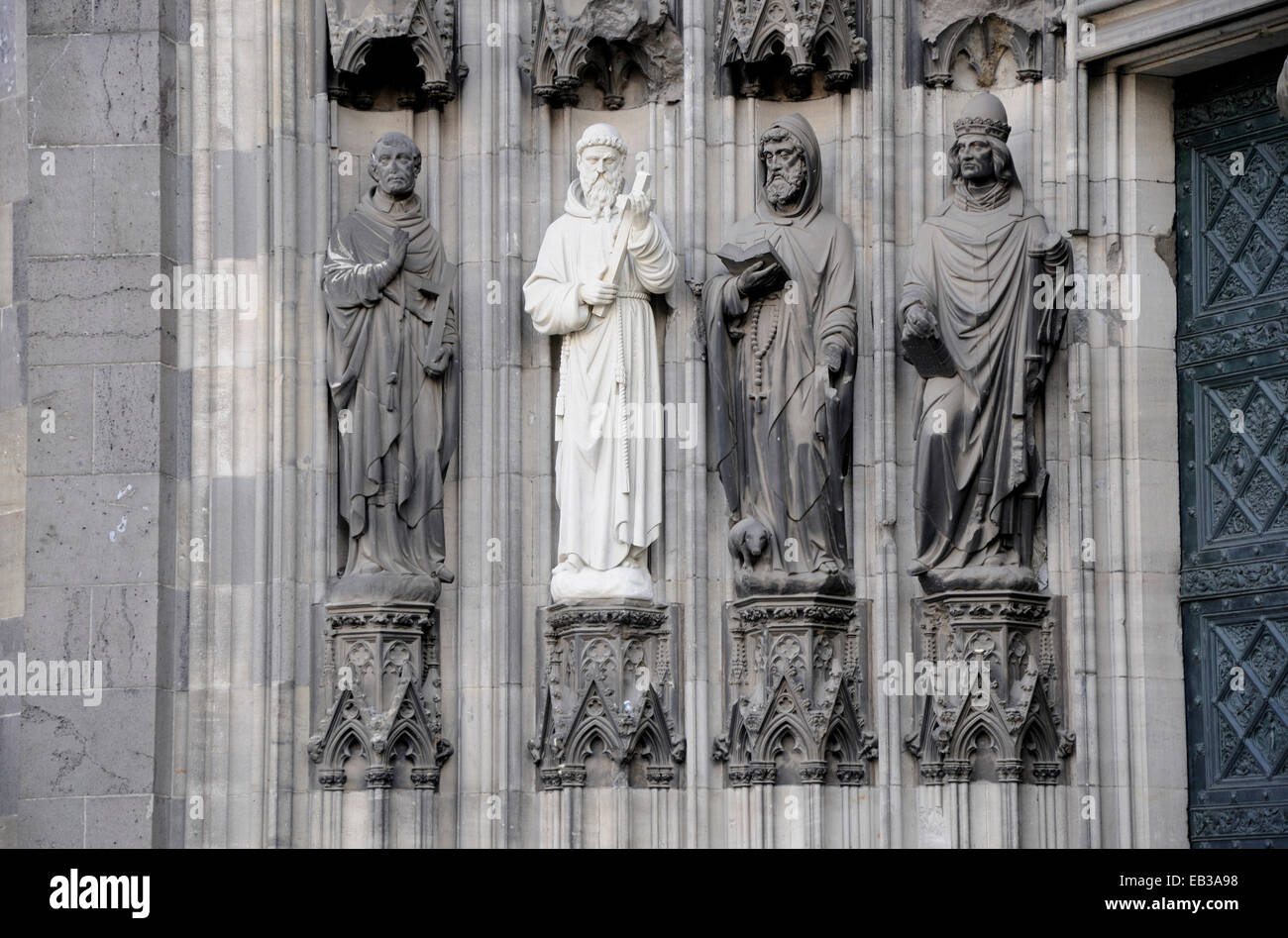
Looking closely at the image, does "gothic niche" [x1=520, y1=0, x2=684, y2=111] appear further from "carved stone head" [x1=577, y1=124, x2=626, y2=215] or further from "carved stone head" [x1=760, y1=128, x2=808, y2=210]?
"carved stone head" [x1=760, y1=128, x2=808, y2=210]

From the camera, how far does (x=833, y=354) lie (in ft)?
52.0

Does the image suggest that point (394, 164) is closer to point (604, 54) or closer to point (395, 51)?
point (395, 51)

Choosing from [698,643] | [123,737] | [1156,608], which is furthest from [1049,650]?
[123,737]

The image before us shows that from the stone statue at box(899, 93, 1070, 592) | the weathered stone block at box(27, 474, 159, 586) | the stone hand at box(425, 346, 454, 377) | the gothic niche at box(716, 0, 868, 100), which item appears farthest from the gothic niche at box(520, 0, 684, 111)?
the weathered stone block at box(27, 474, 159, 586)

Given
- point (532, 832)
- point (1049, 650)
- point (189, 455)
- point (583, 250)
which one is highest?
point (583, 250)

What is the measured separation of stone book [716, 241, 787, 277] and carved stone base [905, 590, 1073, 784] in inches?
85.1

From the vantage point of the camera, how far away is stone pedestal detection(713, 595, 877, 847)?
15664 millimetres

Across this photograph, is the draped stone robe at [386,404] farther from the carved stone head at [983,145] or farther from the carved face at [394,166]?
the carved stone head at [983,145]

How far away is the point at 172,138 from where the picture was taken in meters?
16.4

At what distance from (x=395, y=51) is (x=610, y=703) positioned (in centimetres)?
413

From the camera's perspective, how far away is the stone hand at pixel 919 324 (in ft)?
51.3

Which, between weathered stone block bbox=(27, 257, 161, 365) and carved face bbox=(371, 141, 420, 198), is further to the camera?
carved face bbox=(371, 141, 420, 198)

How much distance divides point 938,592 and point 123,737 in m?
4.71

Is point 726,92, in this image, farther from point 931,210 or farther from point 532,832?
point 532,832
